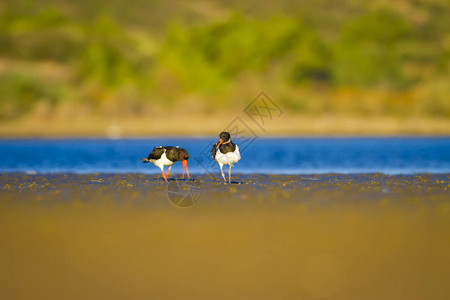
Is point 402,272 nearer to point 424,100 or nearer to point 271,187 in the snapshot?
point 271,187

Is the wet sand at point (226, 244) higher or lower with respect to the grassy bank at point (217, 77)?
lower

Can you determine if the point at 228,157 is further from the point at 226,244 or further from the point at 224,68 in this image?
the point at 224,68

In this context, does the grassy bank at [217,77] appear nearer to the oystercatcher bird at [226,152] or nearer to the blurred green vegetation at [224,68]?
the blurred green vegetation at [224,68]

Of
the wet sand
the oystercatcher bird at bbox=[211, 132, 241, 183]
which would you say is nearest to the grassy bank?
the oystercatcher bird at bbox=[211, 132, 241, 183]

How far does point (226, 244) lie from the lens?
9883 mm

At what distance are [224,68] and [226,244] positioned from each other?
82.3 meters

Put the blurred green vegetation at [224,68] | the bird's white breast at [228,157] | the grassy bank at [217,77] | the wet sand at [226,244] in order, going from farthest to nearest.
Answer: the blurred green vegetation at [224,68]
the grassy bank at [217,77]
the bird's white breast at [228,157]
the wet sand at [226,244]

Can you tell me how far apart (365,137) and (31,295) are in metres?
48.8

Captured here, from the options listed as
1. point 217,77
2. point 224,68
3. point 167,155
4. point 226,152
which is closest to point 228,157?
point 226,152

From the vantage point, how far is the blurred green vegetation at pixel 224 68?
Result: 217 ft

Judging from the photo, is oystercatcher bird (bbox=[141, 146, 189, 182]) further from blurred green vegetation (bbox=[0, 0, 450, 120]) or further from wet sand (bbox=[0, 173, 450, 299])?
blurred green vegetation (bbox=[0, 0, 450, 120])

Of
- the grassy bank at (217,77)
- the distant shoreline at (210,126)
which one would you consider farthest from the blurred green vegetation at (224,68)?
the distant shoreline at (210,126)

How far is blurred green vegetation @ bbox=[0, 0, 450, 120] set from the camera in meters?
66.2

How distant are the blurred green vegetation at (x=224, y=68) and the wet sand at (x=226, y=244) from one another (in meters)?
50.5
